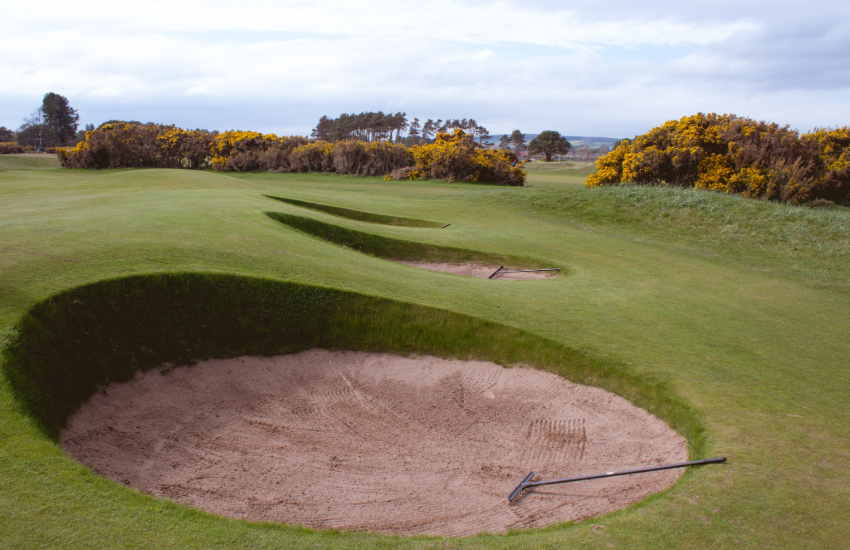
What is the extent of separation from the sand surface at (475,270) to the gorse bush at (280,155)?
21.0 meters

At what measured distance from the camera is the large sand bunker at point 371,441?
432 centimetres

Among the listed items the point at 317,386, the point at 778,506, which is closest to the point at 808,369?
the point at 778,506

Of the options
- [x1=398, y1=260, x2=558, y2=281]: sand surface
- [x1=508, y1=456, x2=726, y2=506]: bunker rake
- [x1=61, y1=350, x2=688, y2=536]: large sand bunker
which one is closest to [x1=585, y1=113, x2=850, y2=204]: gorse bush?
[x1=398, y1=260, x2=558, y2=281]: sand surface

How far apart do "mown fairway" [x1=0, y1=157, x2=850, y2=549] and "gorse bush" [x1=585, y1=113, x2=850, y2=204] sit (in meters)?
3.96

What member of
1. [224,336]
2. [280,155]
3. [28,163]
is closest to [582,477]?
[224,336]

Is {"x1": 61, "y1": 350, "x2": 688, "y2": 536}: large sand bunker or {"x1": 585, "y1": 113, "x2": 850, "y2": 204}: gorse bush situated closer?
{"x1": 61, "y1": 350, "x2": 688, "y2": 536}: large sand bunker

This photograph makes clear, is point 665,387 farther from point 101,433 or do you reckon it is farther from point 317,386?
point 101,433

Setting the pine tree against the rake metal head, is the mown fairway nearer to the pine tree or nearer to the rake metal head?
the rake metal head

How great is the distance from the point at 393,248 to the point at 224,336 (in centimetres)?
586

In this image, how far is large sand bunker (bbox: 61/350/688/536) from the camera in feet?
14.2

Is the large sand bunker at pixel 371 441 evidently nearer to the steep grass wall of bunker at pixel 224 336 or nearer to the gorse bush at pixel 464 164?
Result: the steep grass wall of bunker at pixel 224 336

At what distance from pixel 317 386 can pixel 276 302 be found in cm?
149

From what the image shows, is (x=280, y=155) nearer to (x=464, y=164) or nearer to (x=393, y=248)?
(x=464, y=164)

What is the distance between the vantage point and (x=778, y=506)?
151 inches
